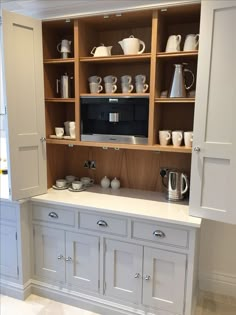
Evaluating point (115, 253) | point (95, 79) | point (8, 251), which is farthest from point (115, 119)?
point (8, 251)

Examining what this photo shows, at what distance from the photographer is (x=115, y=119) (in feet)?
7.27

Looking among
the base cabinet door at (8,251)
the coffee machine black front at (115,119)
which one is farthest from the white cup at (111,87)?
the base cabinet door at (8,251)

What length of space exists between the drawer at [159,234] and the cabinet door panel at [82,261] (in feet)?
1.12

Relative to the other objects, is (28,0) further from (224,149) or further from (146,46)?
(224,149)

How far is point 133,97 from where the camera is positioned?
2.10 metres

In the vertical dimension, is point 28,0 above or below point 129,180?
above

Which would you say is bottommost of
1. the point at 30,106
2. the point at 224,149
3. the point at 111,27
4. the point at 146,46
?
the point at 224,149

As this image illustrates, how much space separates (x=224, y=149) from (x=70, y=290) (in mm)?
1628

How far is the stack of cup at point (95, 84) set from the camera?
228 cm

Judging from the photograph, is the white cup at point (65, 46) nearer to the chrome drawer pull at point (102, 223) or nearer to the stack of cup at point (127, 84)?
the stack of cup at point (127, 84)

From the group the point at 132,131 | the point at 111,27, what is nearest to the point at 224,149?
the point at 132,131

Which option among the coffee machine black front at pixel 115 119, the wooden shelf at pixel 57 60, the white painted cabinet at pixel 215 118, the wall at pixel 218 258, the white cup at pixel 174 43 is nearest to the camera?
the white painted cabinet at pixel 215 118

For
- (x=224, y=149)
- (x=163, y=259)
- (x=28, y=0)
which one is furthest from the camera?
(x=28, y=0)

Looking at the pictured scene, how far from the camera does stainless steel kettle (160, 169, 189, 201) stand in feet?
7.18
